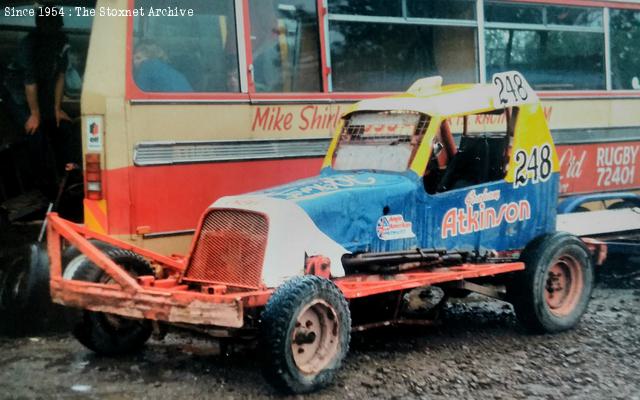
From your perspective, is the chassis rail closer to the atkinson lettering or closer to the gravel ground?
the atkinson lettering

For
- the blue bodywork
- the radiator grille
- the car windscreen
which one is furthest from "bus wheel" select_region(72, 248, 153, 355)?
the car windscreen

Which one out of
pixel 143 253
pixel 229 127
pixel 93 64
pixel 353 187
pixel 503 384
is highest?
pixel 93 64

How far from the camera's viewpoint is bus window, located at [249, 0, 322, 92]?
7762 mm

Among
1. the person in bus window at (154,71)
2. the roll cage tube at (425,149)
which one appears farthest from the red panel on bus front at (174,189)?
the roll cage tube at (425,149)

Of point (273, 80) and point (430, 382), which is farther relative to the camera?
point (273, 80)

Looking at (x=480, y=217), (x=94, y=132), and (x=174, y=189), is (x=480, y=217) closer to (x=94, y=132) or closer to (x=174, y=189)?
(x=174, y=189)

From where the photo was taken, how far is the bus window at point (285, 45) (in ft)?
25.5

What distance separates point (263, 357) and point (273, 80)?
344 cm

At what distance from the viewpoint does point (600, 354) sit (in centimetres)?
641

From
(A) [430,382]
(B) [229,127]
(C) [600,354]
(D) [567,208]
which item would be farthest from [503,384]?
(D) [567,208]

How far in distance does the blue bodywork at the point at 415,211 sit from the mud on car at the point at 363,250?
11mm

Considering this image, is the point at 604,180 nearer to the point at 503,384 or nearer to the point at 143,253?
the point at 503,384

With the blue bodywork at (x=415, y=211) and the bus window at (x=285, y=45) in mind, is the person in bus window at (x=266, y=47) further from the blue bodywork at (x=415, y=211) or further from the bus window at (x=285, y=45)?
the blue bodywork at (x=415, y=211)

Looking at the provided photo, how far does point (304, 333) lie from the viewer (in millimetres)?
5238
